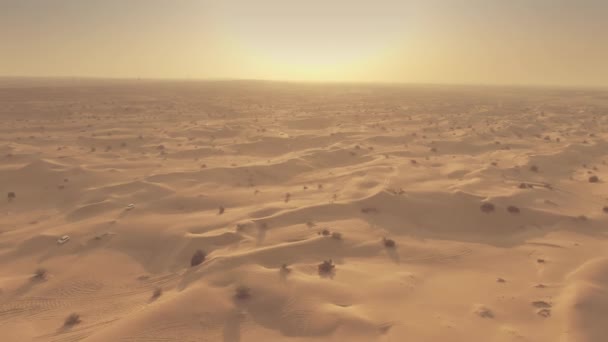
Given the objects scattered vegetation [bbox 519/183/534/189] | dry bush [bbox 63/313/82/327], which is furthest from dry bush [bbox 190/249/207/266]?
scattered vegetation [bbox 519/183/534/189]

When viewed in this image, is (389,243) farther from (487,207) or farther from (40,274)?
(40,274)

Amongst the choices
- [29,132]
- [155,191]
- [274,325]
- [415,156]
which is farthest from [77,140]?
[274,325]

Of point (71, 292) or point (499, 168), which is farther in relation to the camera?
point (499, 168)

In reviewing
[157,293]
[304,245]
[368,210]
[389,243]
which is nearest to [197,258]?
[157,293]

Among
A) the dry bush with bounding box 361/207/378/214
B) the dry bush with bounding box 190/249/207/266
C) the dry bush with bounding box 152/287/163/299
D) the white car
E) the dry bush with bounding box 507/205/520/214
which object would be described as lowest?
the dry bush with bounding box 152/287/163/299

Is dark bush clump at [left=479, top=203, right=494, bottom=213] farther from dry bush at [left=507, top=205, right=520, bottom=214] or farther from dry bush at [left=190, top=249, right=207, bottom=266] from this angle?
dry bush at [left=190, top=249, right=207, bottom=266]

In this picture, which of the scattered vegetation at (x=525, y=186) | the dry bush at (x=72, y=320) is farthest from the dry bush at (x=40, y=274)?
the scattered vegetation at (x=525, y=186)

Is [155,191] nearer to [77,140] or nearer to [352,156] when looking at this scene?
[352,156]

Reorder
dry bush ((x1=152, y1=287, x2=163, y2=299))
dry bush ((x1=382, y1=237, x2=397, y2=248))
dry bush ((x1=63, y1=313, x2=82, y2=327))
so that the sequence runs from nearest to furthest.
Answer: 1. dry bush ((x1=63, y1=313, x2=82, y2=327))
2. dry bush ((x1=152, y1=287, x2=163, y2=299))
3. dry bush ((x1=382, y1=237, x2=397, y2=248))
